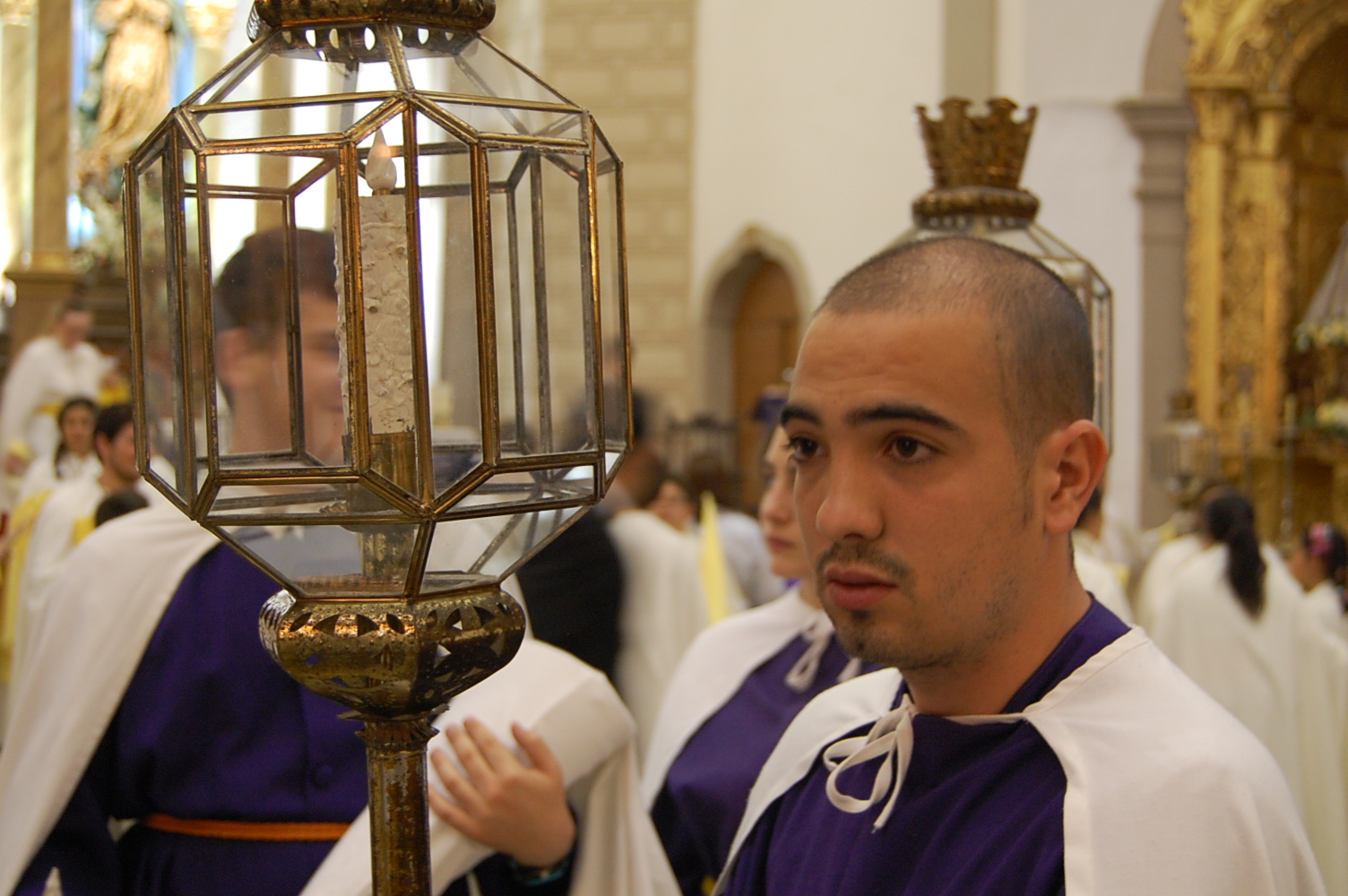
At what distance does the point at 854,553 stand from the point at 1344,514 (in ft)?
28.3

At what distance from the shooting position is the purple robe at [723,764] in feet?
8.14

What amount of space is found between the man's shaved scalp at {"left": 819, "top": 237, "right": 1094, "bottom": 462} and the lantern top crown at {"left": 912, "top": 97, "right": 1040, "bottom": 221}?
39.3 inches

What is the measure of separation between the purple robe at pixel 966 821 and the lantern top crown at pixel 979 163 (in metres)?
1.11

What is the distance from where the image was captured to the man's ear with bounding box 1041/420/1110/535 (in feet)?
4.42

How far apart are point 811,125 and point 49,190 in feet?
17.9

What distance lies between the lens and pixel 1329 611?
5090 mm

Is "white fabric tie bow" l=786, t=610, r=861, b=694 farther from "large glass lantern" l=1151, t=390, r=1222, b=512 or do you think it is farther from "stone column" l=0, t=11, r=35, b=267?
"stone column" l=0, t=11, r=35, b=267

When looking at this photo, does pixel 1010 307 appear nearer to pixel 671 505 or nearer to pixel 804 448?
pixel 804 448

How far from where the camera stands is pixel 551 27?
1178cm

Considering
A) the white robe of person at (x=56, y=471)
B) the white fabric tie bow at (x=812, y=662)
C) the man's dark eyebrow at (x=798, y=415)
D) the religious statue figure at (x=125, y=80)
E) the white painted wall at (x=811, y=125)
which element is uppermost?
the religious statue figure at (x=125, y=80)

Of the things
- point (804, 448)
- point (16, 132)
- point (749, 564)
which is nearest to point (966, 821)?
point (804, 448)

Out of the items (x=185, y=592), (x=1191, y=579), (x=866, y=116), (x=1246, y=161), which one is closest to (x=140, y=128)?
(x=866, y=116)

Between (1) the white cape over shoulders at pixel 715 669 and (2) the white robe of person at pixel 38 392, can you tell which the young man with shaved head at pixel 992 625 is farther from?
(2) the white robe of person at pixel 38 392

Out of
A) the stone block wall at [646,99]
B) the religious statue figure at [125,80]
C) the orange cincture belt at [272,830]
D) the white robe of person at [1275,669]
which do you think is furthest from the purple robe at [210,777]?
the religious statue figure at [125,80]
